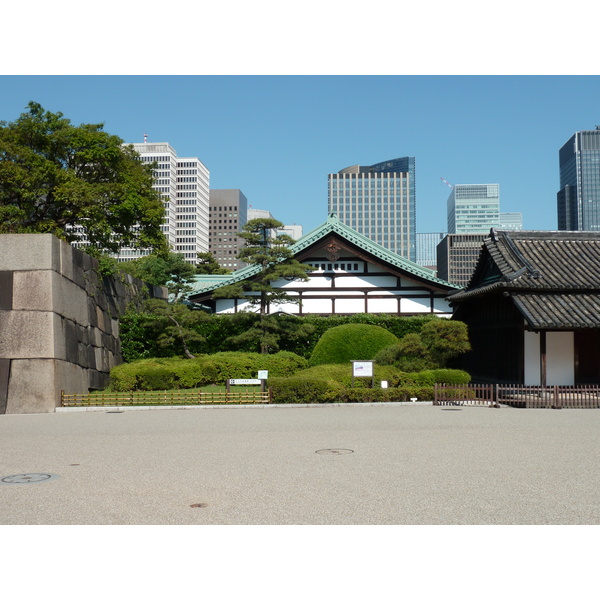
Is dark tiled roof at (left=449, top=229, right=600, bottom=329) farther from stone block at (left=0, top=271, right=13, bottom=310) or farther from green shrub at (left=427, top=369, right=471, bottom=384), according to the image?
stone block at (left=0, top=271, right=13, bottom=310)

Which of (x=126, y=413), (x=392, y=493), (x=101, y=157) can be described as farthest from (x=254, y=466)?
(x=101, y=157)

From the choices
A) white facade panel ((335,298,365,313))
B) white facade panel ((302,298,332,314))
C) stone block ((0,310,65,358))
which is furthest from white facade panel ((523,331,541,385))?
stone block ((0,310,65,358))

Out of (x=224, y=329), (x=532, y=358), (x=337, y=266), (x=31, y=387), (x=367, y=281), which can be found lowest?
(x=31, y=387)

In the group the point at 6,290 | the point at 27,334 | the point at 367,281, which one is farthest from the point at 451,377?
the point at 6,290

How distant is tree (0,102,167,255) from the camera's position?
26.2 m

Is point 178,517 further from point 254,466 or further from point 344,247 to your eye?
point 344,247

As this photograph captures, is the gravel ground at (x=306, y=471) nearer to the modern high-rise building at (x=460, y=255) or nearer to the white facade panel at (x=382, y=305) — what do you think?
the white facade panel at (x=382, y=305)

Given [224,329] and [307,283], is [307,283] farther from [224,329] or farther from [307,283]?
[224,329]

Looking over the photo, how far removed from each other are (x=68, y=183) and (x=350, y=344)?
14.3m

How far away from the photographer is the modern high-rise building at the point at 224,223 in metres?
194

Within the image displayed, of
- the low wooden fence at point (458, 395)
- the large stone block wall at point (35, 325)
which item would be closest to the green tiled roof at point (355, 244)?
the large stone block wall at point (35, 325)

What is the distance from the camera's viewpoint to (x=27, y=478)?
32.1 feet

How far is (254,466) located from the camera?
34.8 feet

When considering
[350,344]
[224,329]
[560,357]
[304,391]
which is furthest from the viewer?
[224,329]
